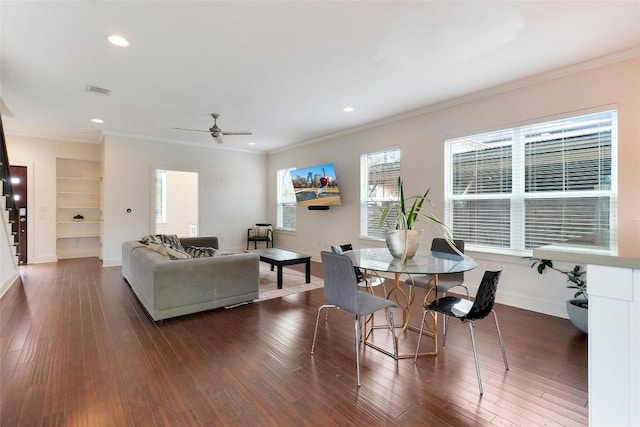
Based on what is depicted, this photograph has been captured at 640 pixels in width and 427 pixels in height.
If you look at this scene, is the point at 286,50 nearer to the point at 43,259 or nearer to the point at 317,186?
the point at 317,186

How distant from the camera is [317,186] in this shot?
6.20 m

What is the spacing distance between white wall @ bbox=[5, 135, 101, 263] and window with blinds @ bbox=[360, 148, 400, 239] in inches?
A: 260

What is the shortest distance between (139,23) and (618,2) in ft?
12.0

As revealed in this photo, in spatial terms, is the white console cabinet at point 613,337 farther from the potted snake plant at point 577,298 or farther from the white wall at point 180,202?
the white wall at point 180,202

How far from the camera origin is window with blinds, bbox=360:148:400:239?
5.18 meters

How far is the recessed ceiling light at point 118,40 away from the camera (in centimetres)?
264

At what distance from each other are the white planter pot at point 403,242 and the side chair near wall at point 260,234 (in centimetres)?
532

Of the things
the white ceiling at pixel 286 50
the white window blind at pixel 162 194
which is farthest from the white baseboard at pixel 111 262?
the white ceiling at pixel 286 50

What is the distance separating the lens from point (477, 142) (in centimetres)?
407

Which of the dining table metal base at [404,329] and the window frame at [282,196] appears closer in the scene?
the dining table metal base at [404,329]

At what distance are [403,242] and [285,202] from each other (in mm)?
5543

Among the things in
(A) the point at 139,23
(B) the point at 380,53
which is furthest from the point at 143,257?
(B) the point at 380,53

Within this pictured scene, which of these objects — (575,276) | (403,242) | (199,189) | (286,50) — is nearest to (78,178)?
(199,189)

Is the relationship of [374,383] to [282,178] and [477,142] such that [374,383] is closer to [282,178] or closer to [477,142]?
[477,142]
